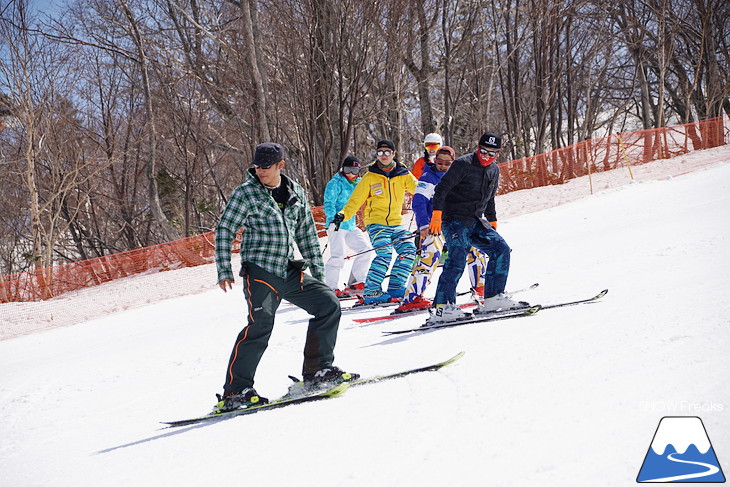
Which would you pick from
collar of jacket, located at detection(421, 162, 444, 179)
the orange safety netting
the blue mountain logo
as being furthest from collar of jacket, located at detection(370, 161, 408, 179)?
the orange safety netting

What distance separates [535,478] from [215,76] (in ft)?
68.3

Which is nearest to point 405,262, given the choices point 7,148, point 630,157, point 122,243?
point 630,157

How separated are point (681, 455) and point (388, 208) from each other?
5.29 m

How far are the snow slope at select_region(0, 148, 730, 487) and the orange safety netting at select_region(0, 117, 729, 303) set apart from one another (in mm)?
6823

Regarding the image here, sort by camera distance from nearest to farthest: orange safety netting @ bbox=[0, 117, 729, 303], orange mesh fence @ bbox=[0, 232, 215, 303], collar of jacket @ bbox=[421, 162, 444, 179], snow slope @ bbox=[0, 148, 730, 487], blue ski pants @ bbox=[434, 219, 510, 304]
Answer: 1. snow slope @ bbox=[0, 148, 730, 487]
2. blue ski pants @ bbox=[434, 219, 510, 304]
3. collar of jacket @ bbox=[421, 162, 444, 179]
4. orange mesh fence @ bbox=[0, 232, 215, 303]
5. orange safety netting @ bbox=[0, 117, 729, 303]

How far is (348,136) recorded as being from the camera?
16.2 m

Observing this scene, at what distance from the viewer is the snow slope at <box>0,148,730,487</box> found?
107 inches

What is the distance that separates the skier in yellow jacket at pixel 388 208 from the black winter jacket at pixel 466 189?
1.62 metres

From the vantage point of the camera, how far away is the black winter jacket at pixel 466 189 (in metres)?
5.63

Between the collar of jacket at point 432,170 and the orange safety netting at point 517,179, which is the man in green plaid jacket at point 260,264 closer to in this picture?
the collar of jacket at point 432,170

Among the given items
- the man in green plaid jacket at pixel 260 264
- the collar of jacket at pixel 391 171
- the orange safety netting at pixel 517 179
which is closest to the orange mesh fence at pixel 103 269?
the orange safety netting at pixel 517 179

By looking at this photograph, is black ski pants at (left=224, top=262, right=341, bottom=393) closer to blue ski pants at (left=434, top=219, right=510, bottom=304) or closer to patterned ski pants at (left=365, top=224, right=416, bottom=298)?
blue ski pants at (left=434, top=219, right=510, bottom=304)

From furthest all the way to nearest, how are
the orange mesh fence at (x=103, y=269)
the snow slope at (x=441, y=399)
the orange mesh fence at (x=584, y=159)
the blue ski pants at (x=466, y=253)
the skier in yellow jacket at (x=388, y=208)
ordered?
the orange mesh fence at (x=584, y=159), the orange mesh fence at (x=103, y=269), the skier in yellow jacket at (x=388, y=208), the blue ski pants at (x=466, y=253), the snow slope at (x=441, y=399)

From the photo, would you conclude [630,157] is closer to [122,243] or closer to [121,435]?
[121,435]
